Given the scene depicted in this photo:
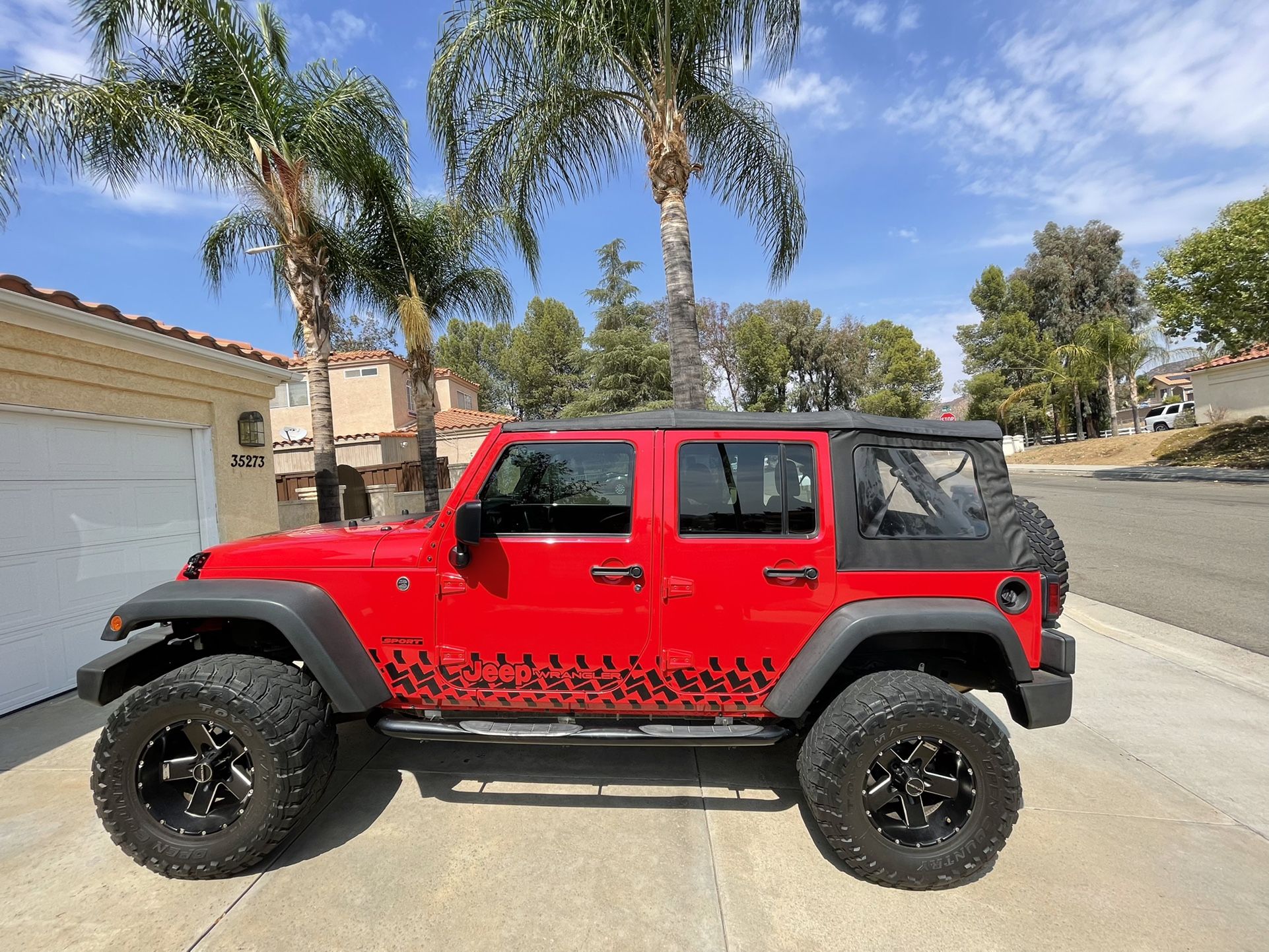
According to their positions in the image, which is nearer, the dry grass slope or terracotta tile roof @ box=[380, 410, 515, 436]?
the dry grass slope

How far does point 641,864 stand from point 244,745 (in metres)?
1.73

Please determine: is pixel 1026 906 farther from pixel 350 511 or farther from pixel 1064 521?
pixel 350 511

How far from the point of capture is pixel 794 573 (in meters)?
2.43

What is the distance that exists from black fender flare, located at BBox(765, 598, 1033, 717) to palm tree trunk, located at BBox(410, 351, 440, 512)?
10.2m

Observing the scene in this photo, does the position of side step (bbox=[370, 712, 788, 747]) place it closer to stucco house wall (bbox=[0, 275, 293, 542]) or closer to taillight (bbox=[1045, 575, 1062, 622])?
taillight (bbox=[1045, 575, 1062, 622])

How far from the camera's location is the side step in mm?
2412

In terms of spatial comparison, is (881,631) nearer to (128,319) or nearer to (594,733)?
(594,733)

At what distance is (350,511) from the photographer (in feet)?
40.9

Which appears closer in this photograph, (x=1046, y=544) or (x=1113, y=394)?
(x=1046, y=544)

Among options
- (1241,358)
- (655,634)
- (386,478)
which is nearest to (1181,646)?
(655,634)

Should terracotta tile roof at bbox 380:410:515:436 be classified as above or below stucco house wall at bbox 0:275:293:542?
above

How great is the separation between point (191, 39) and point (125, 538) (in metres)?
5.98

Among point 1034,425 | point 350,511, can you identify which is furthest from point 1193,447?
point 350,511

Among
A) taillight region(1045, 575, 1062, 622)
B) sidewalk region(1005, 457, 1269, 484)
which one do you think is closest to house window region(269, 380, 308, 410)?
taillight region(1045, 575, 1062, 622)
